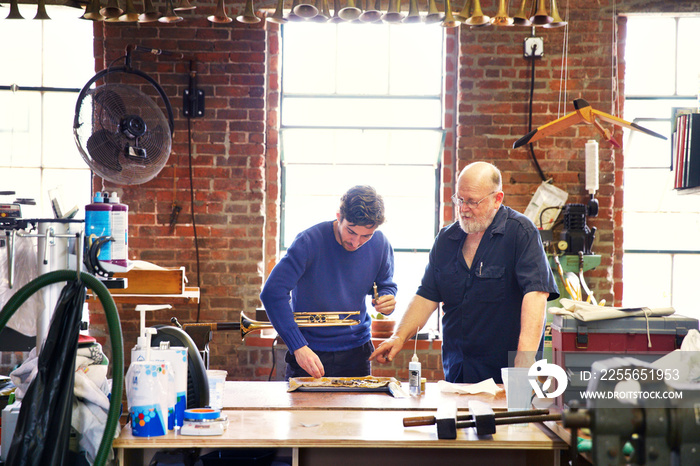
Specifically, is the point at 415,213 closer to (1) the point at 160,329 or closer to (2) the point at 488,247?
(2) the point at 488,247

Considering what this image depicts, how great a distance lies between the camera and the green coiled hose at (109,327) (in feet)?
5.61

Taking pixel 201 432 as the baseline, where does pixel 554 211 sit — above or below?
above

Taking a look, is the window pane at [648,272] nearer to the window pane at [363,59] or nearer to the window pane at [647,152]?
the window pane at [647,152]

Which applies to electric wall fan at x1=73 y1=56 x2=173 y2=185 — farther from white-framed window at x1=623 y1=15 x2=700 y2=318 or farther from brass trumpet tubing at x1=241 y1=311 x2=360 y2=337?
white-framed window at x1=623 y1=15 x2=700 y2=318

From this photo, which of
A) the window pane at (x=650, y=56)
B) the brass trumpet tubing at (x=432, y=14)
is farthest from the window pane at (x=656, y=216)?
the brass trumpet tubing at (x=432, y=14)

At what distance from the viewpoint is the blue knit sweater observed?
2756 mm

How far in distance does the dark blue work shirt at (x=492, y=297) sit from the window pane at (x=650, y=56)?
213cm

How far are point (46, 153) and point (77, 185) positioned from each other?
29 centimetres

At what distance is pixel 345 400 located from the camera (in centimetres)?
227

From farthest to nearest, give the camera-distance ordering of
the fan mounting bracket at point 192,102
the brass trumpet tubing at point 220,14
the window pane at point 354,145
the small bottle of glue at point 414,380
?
the window pane at point 354,145 < the fan mounting bracket at point 192,102 < the brass trumpet tubing at point 220,14 < the small bottle of glue at point 414,380

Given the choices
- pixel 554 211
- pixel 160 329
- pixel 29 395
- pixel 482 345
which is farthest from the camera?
pixel 554 211

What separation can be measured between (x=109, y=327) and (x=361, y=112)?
277 centimetres

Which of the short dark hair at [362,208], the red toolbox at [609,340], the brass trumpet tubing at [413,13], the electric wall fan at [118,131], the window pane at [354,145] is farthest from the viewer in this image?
the window pane at [354,145]

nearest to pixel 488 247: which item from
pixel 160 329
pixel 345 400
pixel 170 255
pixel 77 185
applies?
pixel 345 400
